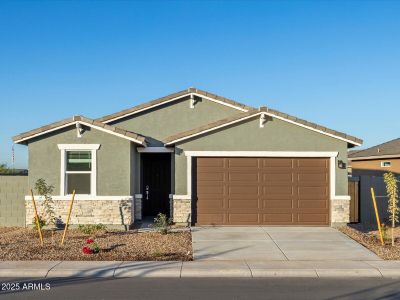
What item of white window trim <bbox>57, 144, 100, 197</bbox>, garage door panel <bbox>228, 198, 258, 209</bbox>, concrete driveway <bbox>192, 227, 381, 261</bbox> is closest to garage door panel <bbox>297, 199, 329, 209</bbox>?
concrete driveway <bbox>192, 227, 381, 261</bbox>

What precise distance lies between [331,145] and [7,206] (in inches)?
445

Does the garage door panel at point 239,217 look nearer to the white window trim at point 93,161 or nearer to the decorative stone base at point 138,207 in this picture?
the decorative stone base at point 138,207

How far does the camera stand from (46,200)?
14688mm

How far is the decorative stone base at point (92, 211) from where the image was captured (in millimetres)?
15367

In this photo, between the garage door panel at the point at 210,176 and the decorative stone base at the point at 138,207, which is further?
the decorative stone base at the point at 138,207

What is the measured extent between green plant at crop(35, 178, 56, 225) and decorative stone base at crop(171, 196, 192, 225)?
395 centimetres

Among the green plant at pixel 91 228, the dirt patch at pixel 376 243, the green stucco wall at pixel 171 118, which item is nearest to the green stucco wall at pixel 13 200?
the green plant at pixel 91 228

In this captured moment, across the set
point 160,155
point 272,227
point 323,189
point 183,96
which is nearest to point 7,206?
point 160,155

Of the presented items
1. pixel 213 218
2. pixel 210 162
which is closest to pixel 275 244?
pixel 213 218

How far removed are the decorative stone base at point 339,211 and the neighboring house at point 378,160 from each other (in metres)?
12.3

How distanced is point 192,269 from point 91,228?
5.72 meters

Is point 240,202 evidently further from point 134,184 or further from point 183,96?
point 183,96

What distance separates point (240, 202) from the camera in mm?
16047

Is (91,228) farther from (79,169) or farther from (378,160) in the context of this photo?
(378,160)
